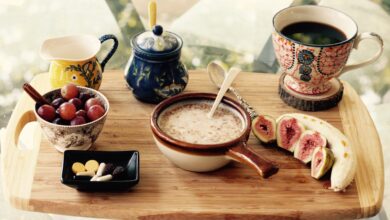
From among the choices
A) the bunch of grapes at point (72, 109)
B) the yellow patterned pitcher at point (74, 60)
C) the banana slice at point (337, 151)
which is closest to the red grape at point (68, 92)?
the bunch of grapes at point (72, 109)

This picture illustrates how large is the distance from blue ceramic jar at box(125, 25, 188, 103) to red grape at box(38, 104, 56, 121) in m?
0.27

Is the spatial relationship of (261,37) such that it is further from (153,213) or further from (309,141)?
(153,213)

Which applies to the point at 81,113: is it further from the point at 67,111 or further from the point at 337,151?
the point at 337,151

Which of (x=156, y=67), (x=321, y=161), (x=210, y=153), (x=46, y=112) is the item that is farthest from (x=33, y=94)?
(x=321, y=161)

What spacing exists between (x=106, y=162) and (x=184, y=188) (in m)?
0.19

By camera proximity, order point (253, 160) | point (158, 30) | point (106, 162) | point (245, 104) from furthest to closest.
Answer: point (245, 104) → point (158, 30) → point (106, 162) → point (253, 160)

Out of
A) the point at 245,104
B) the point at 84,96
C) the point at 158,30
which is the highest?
the point at 158,30

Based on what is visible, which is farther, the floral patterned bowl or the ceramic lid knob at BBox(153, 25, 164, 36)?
the ceramic lid knob at BBox(153, 25, 164, 36)

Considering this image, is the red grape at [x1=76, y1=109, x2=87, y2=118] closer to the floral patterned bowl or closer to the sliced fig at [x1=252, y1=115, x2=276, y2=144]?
the floral patterned bowl

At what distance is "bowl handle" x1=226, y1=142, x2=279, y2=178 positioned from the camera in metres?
1.19

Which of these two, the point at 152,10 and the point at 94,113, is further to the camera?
the point at 152,10

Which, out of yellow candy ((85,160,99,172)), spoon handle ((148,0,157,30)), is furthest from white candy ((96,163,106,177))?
spoon handle ((148,0,157,30))

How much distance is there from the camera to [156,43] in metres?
1.46

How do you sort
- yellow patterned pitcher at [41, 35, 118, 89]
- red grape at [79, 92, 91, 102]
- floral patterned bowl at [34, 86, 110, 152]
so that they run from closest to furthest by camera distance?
floral patterned bowl at [34, 86, 110, 152], red grape at [79, 92, 91, 102], yellow patterned pitcher at [41, 35, 118, 89]
